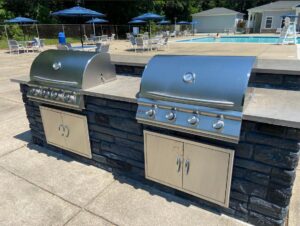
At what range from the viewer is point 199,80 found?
1977 millimetres

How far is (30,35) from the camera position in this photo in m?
20.8

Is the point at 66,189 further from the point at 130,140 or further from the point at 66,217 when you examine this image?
the point at 130,140

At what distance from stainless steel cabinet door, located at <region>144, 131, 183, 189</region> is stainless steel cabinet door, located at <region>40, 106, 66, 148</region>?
132 cm

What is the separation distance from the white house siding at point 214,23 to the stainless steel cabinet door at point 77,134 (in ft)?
122

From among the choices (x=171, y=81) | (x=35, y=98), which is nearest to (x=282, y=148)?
(x=171, y=81)

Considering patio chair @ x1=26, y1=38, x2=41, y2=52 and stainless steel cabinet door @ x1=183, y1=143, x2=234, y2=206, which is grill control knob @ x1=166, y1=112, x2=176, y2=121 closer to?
stainless steel cabinet door @ x1=183, y1=143, x2=234, y2=206

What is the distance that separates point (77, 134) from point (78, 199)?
2.62 feet

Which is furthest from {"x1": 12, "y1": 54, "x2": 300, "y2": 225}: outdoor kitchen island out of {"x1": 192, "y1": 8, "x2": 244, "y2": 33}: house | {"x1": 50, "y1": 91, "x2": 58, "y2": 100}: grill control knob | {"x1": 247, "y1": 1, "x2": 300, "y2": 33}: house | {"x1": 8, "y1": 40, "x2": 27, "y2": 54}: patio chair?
{"x1": 192, "y1": 8, "x2": 244, "y2": 33}: house

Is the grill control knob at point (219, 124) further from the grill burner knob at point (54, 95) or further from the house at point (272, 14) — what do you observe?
the house at point (272, 14)

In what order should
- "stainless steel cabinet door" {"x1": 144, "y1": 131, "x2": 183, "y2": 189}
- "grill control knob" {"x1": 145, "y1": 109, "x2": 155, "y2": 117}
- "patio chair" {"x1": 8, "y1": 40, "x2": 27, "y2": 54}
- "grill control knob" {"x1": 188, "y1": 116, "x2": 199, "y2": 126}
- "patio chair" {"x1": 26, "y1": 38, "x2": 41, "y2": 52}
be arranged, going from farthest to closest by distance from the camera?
1. "patio chair" {"x1": 26, "y1": 38, "x2": 41, "y2": 52}
2. "patio chair" {"x1": 8, "y1": 40, "x2": 27, "y2": 54}
3. "stainless steel cabinet door" {"x1": 144, "y1": 131, "x2": 183, "y2": 189}
4. "grill control knob" {"x1": 145, "y1": 109, "x2": 155, "y2": 117}
5. "grill control knob" {"x1": 188, "y1": 116, "x2": 199, "y2": 126}

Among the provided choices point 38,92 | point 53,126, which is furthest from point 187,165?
point 38,92

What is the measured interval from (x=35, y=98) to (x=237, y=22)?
3841cm

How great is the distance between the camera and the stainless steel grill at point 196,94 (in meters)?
1.84

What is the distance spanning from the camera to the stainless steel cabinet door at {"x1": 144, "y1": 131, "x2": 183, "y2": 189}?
2298 mm
